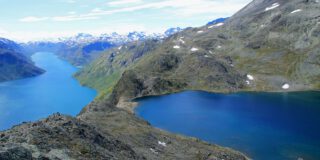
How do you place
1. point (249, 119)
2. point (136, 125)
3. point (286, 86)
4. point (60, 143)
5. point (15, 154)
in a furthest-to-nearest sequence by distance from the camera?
1. point (286, 86)
2. point (249, 119)
3. point (136, 125)
4. point (60, 143)
5. point (15, 154)

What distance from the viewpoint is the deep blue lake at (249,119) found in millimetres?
91625

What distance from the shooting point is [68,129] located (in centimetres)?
5653

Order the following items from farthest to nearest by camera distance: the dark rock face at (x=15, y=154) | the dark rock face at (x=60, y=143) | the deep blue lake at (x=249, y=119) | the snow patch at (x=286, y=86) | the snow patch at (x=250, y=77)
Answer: the snow patch at (x=250, y=77) < the snow patch at (x=286, y=86) < the deep blue lake at (x=249, y=119) < the dark rock face at (x=60, y=143) < the dark rock face at (x=15, y=154)

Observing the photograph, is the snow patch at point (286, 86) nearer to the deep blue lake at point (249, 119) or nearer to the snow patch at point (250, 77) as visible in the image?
the deep blue lake at point (249, 119)

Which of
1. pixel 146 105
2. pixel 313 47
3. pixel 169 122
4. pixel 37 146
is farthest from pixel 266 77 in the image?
pixel 37 146

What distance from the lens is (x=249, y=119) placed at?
120m

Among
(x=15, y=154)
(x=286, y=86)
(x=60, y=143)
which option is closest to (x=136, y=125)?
(x=60, y=143)

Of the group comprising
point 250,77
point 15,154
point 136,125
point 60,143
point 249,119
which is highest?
point 15,154

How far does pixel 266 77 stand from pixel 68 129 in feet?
490

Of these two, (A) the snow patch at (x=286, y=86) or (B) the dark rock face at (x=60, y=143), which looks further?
(A) the snow patch at (x=286, y=86)

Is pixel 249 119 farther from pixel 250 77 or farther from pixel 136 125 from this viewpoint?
pixel 250 77

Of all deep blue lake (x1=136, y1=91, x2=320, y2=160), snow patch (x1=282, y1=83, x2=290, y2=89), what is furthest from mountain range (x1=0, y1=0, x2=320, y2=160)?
deep blue lake (x1=136, y1=91, x2=320, y2=160)

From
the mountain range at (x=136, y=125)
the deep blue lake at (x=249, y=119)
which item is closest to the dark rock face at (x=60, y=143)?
the mountain range at (x=136, y=125)

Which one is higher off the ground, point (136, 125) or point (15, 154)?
point (15, 154)
